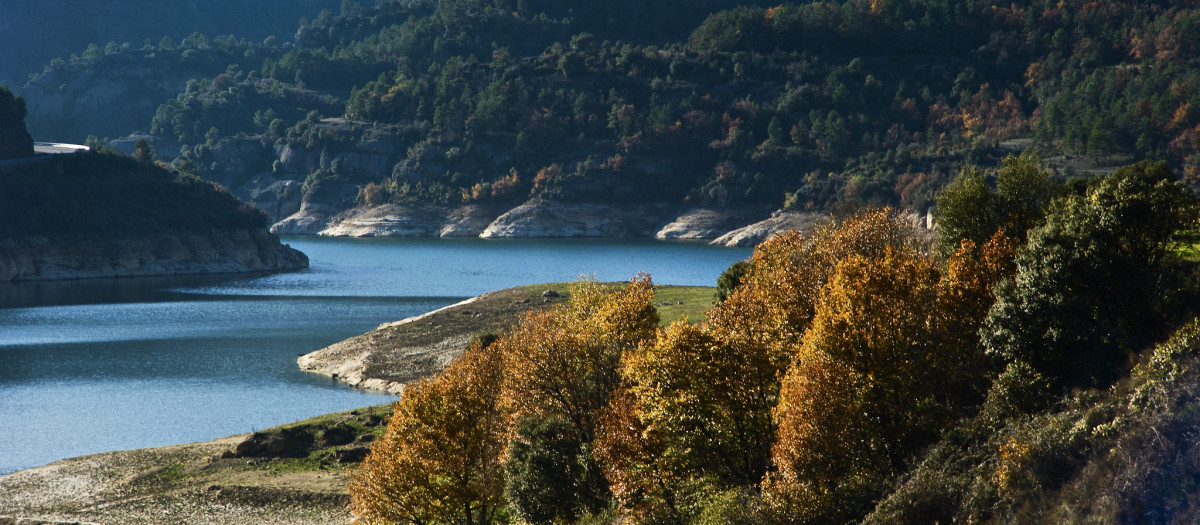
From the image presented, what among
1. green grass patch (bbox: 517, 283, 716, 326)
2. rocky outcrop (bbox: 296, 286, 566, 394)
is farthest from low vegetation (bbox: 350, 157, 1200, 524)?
green grass patch (bbox: 517, 283, 716, 326)

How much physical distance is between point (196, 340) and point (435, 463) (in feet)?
185

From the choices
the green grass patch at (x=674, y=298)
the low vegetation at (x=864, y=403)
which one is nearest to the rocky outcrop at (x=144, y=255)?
the green grass patch at (x=674, y=298)

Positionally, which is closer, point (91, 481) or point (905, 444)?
point (905, 444)

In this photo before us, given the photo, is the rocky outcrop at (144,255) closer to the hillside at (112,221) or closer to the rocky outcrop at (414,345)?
the hillside at (112,221)

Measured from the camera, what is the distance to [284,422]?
187 feet

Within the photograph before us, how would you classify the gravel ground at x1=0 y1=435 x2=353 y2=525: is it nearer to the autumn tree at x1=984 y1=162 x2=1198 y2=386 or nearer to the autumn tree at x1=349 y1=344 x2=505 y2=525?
the autumn tree at x1=349 y1=344 x2=505 y2=525

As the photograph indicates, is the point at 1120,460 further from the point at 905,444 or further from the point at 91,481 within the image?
the point at 91,481

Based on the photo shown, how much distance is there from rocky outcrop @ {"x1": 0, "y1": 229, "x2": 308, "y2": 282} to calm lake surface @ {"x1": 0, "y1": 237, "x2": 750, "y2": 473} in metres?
6.51

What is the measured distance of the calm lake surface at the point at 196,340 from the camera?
57.5m

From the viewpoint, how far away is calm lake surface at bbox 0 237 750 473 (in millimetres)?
57531

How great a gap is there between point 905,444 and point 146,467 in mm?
35348

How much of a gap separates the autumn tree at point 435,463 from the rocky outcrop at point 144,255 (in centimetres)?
12395

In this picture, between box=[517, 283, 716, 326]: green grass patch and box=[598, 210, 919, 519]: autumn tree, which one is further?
box=[517, 283, 716, 326]: green grass patch

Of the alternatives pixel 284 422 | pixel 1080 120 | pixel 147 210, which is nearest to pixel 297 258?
pixel 147 210
